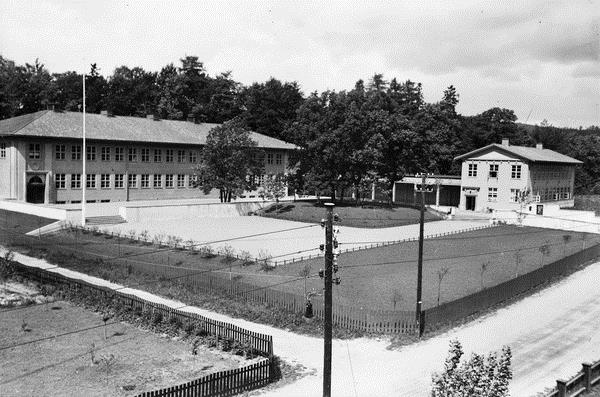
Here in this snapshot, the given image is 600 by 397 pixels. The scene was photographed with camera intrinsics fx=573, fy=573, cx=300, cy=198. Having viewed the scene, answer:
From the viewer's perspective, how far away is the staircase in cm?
5462

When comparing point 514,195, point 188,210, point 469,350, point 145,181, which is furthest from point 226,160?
point 469,350

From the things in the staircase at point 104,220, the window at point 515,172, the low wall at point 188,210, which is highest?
the window at point 515,172

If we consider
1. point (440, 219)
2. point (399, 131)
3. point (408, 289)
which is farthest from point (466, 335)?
point (399, 131)

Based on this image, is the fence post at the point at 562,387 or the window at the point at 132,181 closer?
the fence post at the point at 562,387

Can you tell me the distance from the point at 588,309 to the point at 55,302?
92.7ft

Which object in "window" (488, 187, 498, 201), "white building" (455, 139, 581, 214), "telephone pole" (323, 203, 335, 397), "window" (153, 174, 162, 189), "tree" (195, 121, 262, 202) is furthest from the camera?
"window" (488, 187, 498, 201)

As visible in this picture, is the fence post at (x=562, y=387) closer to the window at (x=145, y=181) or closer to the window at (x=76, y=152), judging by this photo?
the window at (x=76, y=152)

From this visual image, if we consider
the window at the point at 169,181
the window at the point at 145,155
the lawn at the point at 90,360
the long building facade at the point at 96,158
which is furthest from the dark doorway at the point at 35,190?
the lawn at the point at 90,360

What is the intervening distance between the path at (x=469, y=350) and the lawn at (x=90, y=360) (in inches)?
136

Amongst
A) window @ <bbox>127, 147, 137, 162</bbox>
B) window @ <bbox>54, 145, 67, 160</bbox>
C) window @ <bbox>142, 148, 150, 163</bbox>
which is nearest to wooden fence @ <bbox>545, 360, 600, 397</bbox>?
window @ <bbox>54, 145, 67, 160</bbox>

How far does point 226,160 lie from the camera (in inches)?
2525

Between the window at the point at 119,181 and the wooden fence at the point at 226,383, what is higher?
the window at the point at 119,181

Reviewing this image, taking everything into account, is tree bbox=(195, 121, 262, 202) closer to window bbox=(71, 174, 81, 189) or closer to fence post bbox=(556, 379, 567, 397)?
window bbox=(71, 174, 81, 189)

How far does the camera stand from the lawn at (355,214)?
207 feet
